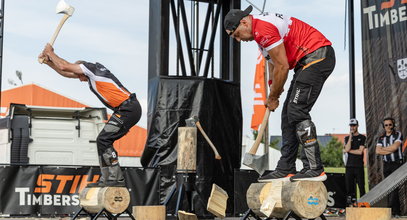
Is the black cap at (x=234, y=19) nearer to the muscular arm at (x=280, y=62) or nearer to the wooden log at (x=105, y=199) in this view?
the muscular arm at (x=280, y=62)

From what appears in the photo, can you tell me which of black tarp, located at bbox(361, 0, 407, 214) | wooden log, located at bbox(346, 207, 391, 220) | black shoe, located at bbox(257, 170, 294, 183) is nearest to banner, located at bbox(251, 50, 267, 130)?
black tarp, located at bbox(361, 0, 407, 214)

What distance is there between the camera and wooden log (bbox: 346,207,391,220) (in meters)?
6.27

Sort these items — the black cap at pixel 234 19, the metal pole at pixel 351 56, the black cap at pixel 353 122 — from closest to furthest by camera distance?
1. the black cap at pixel 234 19
2. the black cap at pixel 353 122
3. the metal pole at pixel 351 56

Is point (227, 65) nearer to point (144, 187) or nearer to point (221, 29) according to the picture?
point (221, 29)

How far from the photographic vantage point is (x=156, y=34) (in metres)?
10.9

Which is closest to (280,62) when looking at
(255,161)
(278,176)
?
(278,176)

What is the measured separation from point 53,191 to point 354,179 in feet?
18.5

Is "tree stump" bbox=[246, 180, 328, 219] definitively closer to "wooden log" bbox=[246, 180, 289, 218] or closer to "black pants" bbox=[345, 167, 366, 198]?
"wooden log" bbox=[246, 180, 289, 218]

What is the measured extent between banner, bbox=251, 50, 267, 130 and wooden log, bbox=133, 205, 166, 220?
7.66 m

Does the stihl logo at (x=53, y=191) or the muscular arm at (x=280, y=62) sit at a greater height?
the muscular arm at (x=280, y=62)

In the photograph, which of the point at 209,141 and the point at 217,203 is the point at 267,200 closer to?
the point at 217,203

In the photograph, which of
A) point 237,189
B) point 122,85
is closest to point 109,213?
point 122,85

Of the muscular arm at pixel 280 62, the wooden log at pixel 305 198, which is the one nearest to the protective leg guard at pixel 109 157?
the wooden log at pixel 305 198

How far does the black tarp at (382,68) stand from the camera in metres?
11.8
